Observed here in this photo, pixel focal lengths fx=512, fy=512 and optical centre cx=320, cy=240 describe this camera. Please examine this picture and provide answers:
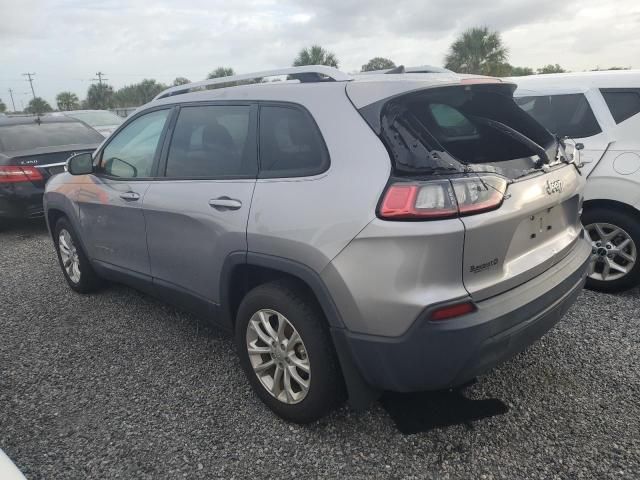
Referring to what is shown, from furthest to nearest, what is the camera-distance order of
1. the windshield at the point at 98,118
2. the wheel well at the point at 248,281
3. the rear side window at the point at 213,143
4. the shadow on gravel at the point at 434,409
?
1. the windshield at the point at 98,118
2. the rear side window at the point at 213,143
3. the shadow on gravel at the point at 434,409
4. the wheel well at the point at 248,281

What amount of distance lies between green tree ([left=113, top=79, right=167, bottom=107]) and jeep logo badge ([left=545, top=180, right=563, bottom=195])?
169 feet

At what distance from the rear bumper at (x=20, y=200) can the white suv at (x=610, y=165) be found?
626 centimetres

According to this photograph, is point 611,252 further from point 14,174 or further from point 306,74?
point 14,174

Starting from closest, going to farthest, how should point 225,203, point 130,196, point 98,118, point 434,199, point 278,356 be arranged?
point 434,199 < point 278,356 < point 225,203 < point 130,196 < point 98,118

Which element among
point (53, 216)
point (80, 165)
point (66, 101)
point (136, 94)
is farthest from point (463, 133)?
point (66, 101)

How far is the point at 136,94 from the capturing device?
53688mm

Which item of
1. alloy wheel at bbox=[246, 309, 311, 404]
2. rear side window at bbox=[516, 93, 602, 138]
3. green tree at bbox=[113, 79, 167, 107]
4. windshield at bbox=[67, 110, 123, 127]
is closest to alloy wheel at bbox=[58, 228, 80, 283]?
alloy wheel at bbox=[246, 309, 311, 404]

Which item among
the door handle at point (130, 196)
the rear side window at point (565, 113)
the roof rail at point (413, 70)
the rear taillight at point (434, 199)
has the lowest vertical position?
the door handle at point (130, 196)

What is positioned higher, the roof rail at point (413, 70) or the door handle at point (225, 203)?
the roof rail at point (413, 70)

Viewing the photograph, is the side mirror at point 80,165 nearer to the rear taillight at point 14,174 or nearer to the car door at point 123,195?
the car door at point 123,195

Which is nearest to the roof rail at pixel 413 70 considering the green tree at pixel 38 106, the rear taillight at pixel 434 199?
the rear taillight at pixel 434 199

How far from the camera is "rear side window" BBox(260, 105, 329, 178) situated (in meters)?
2.37

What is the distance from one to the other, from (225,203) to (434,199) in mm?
1155

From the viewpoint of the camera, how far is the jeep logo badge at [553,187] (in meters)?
2.41
